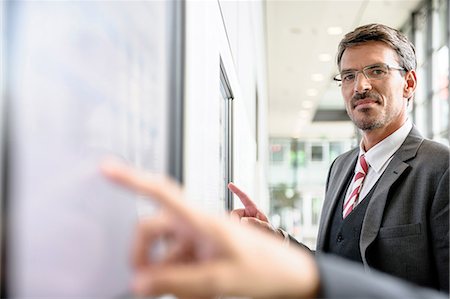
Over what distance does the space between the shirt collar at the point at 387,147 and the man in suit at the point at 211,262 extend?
1.23 meters

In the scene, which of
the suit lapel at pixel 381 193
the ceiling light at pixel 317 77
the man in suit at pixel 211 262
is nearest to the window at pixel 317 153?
the ceiling light at pixel 317 77

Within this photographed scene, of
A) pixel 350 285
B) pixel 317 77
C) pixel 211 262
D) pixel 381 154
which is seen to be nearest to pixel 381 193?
pixel 381 154

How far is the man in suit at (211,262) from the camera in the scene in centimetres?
52

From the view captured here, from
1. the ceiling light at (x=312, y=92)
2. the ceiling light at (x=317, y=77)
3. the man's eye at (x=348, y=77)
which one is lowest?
the man's eye at (x=348, y=77)

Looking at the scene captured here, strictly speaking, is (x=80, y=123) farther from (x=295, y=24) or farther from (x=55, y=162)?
(x=295, y=24)

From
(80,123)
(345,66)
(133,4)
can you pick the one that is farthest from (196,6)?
(345,66)

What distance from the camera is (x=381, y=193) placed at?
1.60 m

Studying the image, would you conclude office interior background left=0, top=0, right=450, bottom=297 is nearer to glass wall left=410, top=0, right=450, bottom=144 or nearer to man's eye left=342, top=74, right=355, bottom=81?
man's eye left=342, top=74, right=355, bottom=81

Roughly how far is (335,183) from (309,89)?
10673mm

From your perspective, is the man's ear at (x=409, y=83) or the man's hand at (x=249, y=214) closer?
the man's hand at (x=249, y=214)

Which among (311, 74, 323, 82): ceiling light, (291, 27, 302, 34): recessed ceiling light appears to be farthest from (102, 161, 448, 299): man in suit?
(311, 74, 323, 82): ceiling light

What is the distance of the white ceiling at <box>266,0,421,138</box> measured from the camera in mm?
7095

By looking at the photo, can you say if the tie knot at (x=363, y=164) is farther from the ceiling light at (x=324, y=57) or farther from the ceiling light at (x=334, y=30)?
the ceiling light at (x=324, y=57)

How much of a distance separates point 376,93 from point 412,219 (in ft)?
1.58
